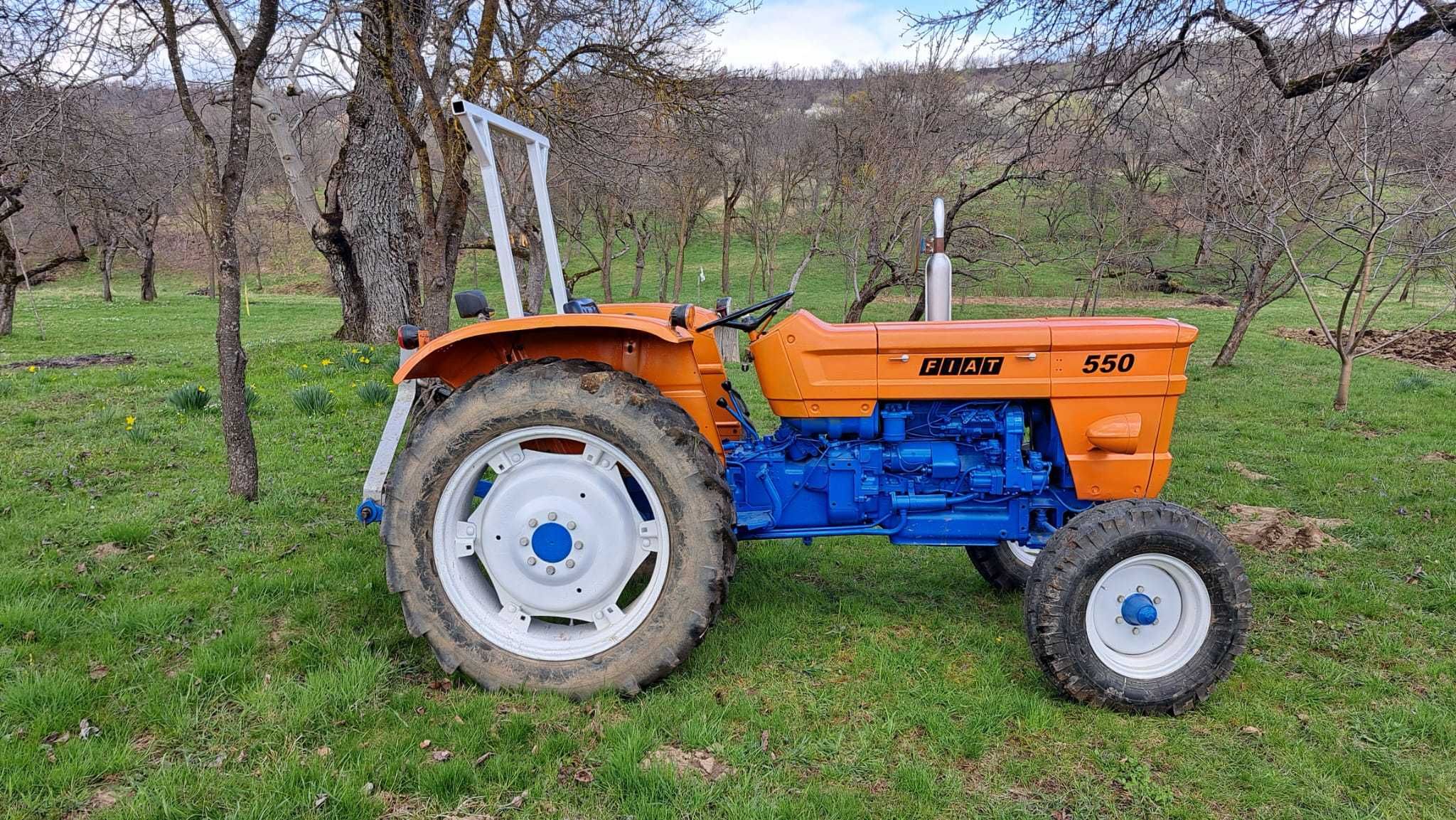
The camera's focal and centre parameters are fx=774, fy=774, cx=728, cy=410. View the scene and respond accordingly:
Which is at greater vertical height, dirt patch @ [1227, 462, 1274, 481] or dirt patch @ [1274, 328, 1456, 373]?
dirt patch @ [1274, 328, 1456, 373]

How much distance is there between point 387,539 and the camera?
8.92 ft

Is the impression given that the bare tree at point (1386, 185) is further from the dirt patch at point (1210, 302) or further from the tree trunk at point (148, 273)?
the tree trunk at point (148, 273)

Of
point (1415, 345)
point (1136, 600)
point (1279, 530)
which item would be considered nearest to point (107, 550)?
point (1136, 600)

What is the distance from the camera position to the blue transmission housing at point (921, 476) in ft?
9.82

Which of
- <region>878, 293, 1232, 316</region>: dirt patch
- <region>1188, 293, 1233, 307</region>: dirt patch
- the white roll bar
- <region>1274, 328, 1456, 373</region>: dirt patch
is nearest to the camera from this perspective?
the white roll bar

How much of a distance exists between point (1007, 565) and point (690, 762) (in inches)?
75.7

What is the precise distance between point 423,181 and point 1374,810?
5.69 m

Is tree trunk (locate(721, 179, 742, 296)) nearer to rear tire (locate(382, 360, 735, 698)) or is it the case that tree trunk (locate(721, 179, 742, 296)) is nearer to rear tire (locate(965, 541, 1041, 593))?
rear tire (locate(965, 541, 1041, 593))

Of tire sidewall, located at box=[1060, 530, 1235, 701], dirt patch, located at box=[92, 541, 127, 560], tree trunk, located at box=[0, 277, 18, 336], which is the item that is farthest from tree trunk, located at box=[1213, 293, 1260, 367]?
tree trunk, located at box=[0, 277, 18, 336]

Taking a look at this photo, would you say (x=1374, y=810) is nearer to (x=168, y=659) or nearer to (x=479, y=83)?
(x=168, y=659)

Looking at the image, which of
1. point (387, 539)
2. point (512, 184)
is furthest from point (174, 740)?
point (512, 184)

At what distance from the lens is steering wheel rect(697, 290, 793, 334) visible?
3051 millimetres

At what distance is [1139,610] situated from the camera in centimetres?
268

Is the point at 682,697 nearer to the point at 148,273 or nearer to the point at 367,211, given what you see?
the point at 367,211
